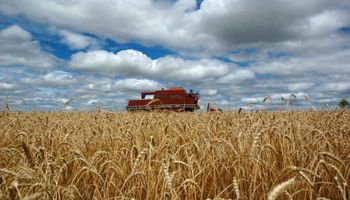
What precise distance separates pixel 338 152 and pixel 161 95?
92.3 ft

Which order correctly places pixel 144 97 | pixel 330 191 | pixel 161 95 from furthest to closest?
pixel 144 97 < pixel 161 95 < pixel 330 191

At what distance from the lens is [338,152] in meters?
4.13

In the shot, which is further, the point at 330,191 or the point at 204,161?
the point at 204,161

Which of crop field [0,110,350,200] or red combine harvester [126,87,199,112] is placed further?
red combine harvester [126,87,199,112]

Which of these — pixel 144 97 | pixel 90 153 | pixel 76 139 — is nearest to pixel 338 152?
pixel 90 153

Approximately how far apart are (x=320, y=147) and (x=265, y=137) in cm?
66

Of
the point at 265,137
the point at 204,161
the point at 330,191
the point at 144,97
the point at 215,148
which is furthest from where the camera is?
the point at 144,97

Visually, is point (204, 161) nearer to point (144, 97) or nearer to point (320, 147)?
point (320, 147)

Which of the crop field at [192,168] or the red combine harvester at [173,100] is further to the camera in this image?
the red combine harvester at [173,100]

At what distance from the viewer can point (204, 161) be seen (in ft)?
11.6

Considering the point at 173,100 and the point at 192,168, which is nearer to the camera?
the point at 192,168

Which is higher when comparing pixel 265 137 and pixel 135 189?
pixel 265 137

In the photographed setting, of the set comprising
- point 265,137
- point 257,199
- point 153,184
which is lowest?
point 257,199

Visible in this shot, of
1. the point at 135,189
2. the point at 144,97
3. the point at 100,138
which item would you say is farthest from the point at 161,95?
the point at 135,189
